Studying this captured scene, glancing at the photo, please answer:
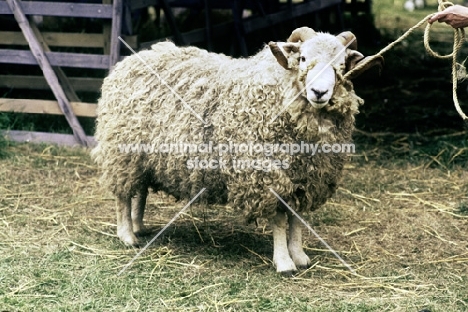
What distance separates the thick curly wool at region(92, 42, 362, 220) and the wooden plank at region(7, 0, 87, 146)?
7.55 feet

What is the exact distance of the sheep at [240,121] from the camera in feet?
15.5

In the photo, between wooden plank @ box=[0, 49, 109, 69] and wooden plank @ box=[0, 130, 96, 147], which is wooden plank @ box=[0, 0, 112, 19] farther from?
wooden plank @ box=[0, 130, 96, 147]

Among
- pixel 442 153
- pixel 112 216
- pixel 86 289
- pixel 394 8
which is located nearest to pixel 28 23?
pixel 112 216

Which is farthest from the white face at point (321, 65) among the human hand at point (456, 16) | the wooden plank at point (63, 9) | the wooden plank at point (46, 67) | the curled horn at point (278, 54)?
the wooden plank at point (46, 67)

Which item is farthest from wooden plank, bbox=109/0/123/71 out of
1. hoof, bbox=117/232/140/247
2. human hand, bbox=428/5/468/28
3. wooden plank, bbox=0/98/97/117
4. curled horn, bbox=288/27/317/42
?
human hand, bbox=428/5/468/28

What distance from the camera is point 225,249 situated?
5.52m

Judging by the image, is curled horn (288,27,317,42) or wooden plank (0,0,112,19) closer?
curled horn (288,27,317,42)

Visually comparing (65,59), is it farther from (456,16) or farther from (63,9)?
(456,16)

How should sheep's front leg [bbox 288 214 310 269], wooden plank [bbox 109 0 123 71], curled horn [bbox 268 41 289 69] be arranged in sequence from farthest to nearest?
wooden plank [bbox 109 0 123 71]
sheep's front leg [bbox 288 214 310 269]
curled horn [bbox 268 41 289 69]

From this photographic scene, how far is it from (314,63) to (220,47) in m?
5.61

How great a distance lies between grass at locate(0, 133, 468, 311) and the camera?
4535 mm

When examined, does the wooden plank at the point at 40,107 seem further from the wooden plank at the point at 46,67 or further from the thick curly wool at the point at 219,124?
the thick curly wool at the point at 219,124

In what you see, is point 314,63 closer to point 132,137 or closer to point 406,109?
point 132,137

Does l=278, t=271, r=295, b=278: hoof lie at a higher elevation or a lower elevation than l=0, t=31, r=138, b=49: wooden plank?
lower
